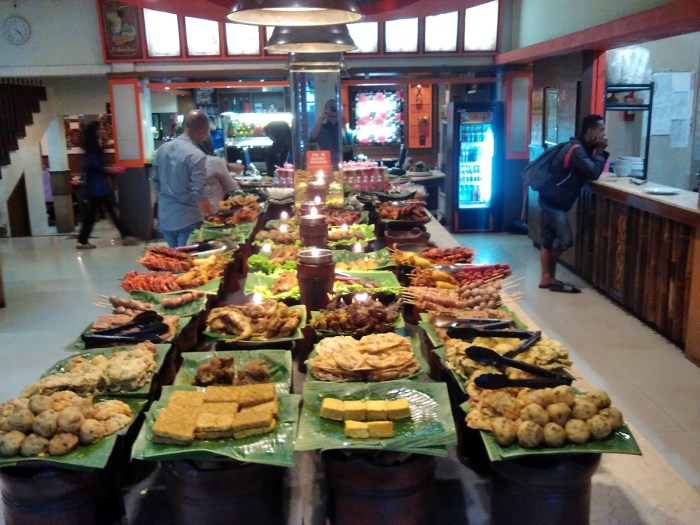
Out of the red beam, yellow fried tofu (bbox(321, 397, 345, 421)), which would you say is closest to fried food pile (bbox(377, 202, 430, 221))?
the red beam

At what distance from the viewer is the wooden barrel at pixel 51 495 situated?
2107 mm

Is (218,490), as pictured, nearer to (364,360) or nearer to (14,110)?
(364,360)

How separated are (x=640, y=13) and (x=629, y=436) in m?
4.99

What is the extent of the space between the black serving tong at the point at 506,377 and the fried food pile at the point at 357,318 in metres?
0.54

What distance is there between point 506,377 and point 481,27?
9114 mm

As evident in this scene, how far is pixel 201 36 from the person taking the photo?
10297 mm

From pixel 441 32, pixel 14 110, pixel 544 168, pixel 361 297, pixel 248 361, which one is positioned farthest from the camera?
pixel 14 110

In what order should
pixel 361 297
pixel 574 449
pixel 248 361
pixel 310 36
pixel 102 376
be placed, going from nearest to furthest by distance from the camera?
pixel 574 449, pixel 102 376, pixel 248 361, pixel 361 297, pixel 310 36

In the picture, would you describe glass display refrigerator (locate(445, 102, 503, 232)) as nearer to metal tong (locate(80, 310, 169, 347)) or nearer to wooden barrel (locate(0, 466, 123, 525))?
metal tong (locate(80, 310, 169, 347))

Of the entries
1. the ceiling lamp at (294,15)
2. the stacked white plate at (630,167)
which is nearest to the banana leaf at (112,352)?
the ceiling lamp at (294,15)

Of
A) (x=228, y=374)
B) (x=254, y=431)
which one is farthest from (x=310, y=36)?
Result: (x=254, y=431)

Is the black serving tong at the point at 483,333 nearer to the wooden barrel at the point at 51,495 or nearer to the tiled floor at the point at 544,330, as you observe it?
the tiled floor at the point at 544,330

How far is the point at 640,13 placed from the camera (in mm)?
5992

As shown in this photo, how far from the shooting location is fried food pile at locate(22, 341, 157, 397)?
8.18 ft
